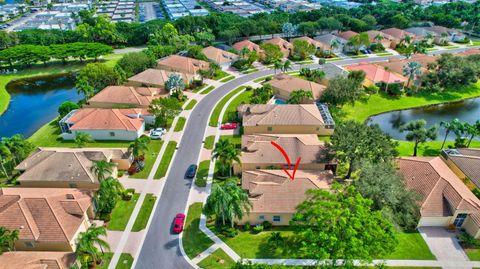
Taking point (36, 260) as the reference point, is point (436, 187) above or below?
above

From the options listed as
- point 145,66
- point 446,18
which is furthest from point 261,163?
point 446,18

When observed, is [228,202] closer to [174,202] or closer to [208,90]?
[174,202]

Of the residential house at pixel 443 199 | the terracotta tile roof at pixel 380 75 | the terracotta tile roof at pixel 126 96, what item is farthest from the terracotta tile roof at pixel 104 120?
the terracotta tile roof at pixel 380 75

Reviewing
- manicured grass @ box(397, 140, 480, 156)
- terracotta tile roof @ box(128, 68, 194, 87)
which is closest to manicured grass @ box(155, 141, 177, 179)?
terracotta tile roof @ box(128, 68, 194, 87)

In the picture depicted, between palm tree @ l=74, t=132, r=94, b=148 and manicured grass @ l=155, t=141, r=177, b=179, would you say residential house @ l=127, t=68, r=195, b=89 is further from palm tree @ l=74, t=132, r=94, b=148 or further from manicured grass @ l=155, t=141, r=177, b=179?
palm tree @ l=74, t=132, r=94, b=148

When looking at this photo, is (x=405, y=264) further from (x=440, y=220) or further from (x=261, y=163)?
(x=261, y=163)

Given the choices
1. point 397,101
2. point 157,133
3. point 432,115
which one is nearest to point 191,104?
point 157,133

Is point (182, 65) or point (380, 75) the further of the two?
point (182, 65)
